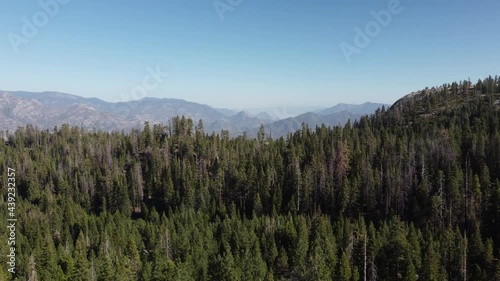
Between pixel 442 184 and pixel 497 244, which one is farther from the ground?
pixel 442 184

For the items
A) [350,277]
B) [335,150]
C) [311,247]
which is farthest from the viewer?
[335,150]

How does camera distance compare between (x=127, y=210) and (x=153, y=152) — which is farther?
(x=153, y=152)

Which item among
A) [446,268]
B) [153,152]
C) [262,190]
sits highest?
[153,152]

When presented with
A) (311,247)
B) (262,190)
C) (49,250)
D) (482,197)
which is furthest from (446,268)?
(49,250)

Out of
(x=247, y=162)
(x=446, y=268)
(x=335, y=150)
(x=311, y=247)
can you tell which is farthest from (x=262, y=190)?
(x=446, y=268)

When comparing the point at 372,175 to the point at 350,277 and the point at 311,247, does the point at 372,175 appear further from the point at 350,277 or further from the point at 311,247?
the point at 350,277

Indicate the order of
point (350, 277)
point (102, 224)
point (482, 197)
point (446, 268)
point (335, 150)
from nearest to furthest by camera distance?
point (350, 277) → point (446, 268) → point (482, 197) → point (102, 224) → point (335, 150)

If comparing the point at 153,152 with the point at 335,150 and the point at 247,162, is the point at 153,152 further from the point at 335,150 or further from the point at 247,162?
the point at 335,150
